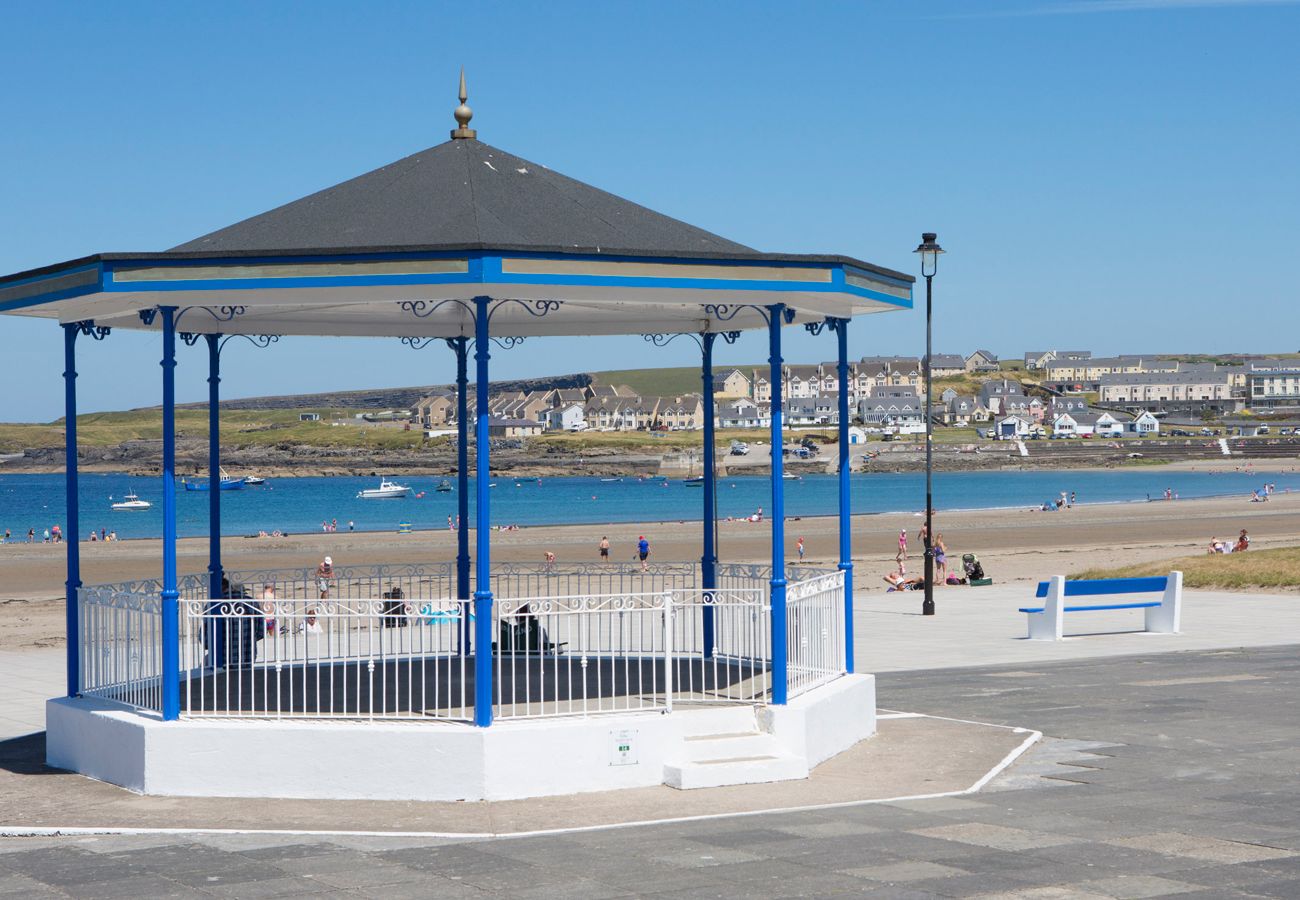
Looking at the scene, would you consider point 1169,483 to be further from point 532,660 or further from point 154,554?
point 532,660

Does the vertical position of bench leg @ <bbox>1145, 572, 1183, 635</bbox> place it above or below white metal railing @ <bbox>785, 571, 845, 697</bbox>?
below

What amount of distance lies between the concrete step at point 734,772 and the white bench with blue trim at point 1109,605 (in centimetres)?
1149

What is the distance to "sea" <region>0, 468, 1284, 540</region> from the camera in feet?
319

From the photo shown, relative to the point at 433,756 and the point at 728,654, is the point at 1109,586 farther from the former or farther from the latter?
the point at 433,756

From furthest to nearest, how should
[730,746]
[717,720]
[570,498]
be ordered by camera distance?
[570,498]
[717,720]
[730,746]

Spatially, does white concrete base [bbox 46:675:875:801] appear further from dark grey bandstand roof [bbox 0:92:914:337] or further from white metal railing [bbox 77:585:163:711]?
dark grey bandstand roof [bbox 0:92:914:337]

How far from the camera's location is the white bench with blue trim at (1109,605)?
24.0 metres

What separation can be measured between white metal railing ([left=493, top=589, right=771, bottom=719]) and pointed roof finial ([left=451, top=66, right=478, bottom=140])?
4.57 meters

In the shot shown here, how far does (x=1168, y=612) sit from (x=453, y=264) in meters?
16.1

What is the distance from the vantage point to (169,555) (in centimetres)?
1280

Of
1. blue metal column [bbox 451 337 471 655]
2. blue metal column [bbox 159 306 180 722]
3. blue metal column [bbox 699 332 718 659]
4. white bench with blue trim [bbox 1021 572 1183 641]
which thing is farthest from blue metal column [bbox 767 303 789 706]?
white bench with blue trim [bbox 1021 572 1183 641]

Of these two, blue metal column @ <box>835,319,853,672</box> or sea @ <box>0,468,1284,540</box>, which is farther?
sea @ <box>0,468,1284,540</box>

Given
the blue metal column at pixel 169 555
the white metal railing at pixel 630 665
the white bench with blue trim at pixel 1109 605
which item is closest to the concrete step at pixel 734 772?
the white metal railing at pixel 630 665

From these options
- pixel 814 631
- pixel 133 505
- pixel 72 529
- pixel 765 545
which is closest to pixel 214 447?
pixel 72 529
